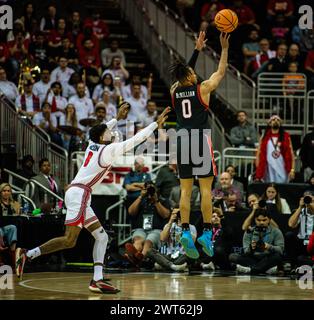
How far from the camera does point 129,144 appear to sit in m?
14.7

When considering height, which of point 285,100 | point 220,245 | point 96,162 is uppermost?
point 285,100

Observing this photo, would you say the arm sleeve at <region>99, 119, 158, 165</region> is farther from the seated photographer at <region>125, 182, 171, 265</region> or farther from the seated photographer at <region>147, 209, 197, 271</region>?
the seated photographer at <region>125, 182, 171, 265</region>

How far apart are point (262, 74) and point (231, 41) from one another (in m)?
3.34

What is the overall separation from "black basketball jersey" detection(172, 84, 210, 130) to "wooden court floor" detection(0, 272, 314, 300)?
8.04ft

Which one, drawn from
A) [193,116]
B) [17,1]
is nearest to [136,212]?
[193,116]

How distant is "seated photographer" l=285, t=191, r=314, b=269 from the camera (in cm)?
1880

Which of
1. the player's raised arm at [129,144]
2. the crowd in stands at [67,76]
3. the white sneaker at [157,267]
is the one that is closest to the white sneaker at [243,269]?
the white sneaker at [157,267]

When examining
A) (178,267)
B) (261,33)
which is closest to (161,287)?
(178,267)

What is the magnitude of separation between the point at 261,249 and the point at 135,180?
141 inches

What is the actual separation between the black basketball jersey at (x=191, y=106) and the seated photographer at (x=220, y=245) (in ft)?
12.8

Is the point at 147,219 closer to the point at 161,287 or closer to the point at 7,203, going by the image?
the point at 7,203

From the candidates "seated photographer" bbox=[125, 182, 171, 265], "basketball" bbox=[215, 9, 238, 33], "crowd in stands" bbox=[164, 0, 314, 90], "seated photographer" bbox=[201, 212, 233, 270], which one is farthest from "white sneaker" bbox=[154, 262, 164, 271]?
"crowd in stands" bbox=[164, 0, 314, 90]

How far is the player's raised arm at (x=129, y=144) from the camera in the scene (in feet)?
48.0

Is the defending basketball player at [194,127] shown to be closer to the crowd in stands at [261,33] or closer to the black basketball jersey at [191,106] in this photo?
the black basketball jersey at [191,106]
